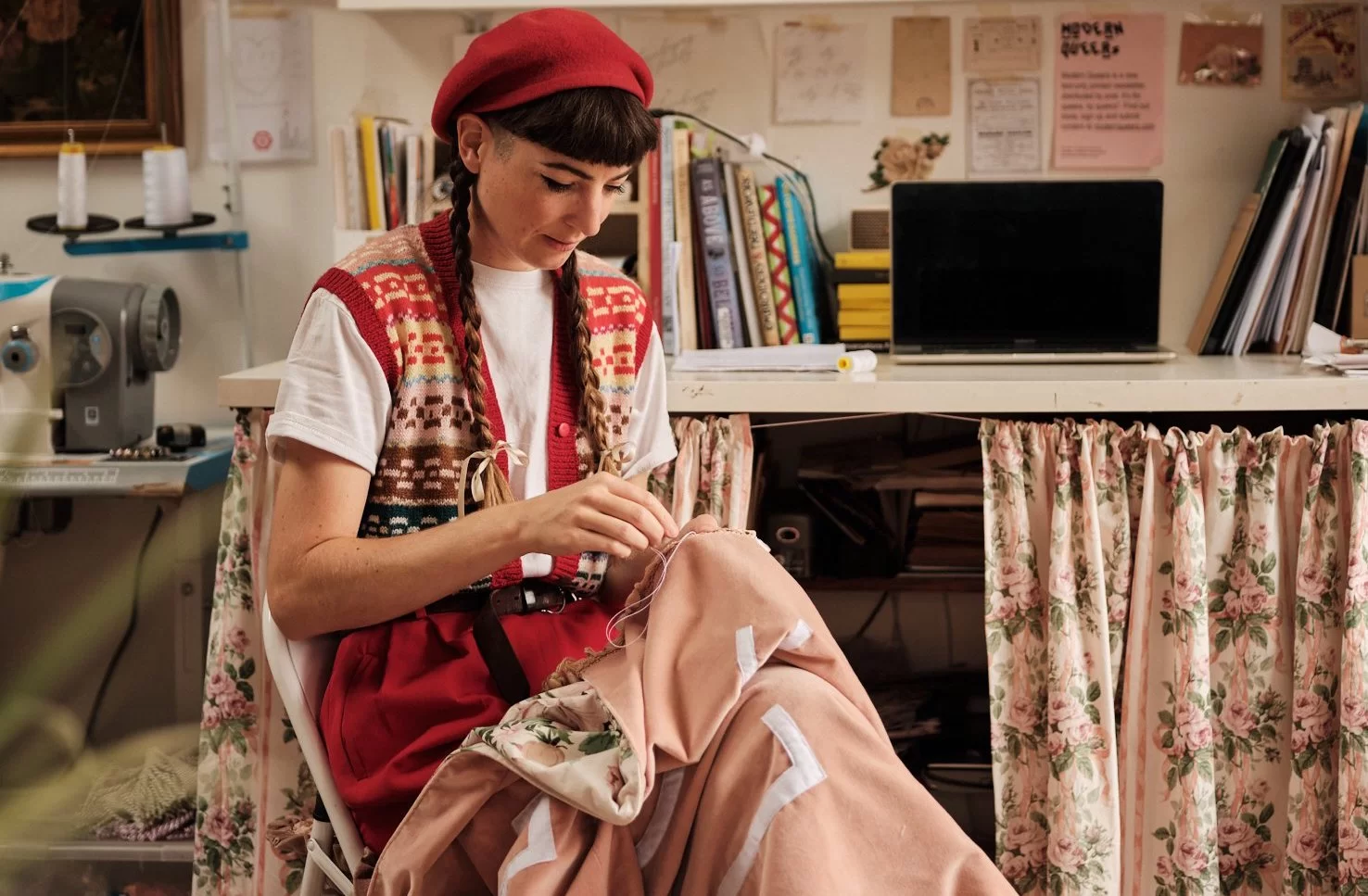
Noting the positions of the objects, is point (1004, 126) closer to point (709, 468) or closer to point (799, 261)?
point (799, 261)

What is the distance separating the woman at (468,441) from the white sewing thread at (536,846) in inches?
6.9

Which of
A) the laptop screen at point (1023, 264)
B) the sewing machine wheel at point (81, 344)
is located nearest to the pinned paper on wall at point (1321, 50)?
the laptop screen at point (1023, 264)

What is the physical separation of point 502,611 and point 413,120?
1.24 m

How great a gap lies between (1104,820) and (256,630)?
1.08 meters

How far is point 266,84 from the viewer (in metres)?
2.12

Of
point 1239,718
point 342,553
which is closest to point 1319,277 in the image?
point 1239,718

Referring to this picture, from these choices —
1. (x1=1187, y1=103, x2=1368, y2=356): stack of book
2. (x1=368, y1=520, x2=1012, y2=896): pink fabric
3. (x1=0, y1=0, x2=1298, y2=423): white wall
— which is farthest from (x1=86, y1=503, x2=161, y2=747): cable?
(x1=1187, y1=103, x2=1368, y2=356): stack of book

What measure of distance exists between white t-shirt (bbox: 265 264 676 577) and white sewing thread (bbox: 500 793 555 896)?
0.34m

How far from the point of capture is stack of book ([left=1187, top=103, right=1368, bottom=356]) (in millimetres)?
1810

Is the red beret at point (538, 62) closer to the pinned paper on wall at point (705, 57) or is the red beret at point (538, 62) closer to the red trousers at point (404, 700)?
the red trousers at point (404, 700)

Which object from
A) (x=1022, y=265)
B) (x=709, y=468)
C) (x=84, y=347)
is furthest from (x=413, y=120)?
(x=1022, y=265)

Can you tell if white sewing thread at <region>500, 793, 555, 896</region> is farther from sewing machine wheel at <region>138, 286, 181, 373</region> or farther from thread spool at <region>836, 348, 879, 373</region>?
sewing machine wheel at <region>138, 286, 181, 373</region>

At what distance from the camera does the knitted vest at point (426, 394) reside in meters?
1.12

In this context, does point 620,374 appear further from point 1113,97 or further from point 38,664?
point 1113,97
